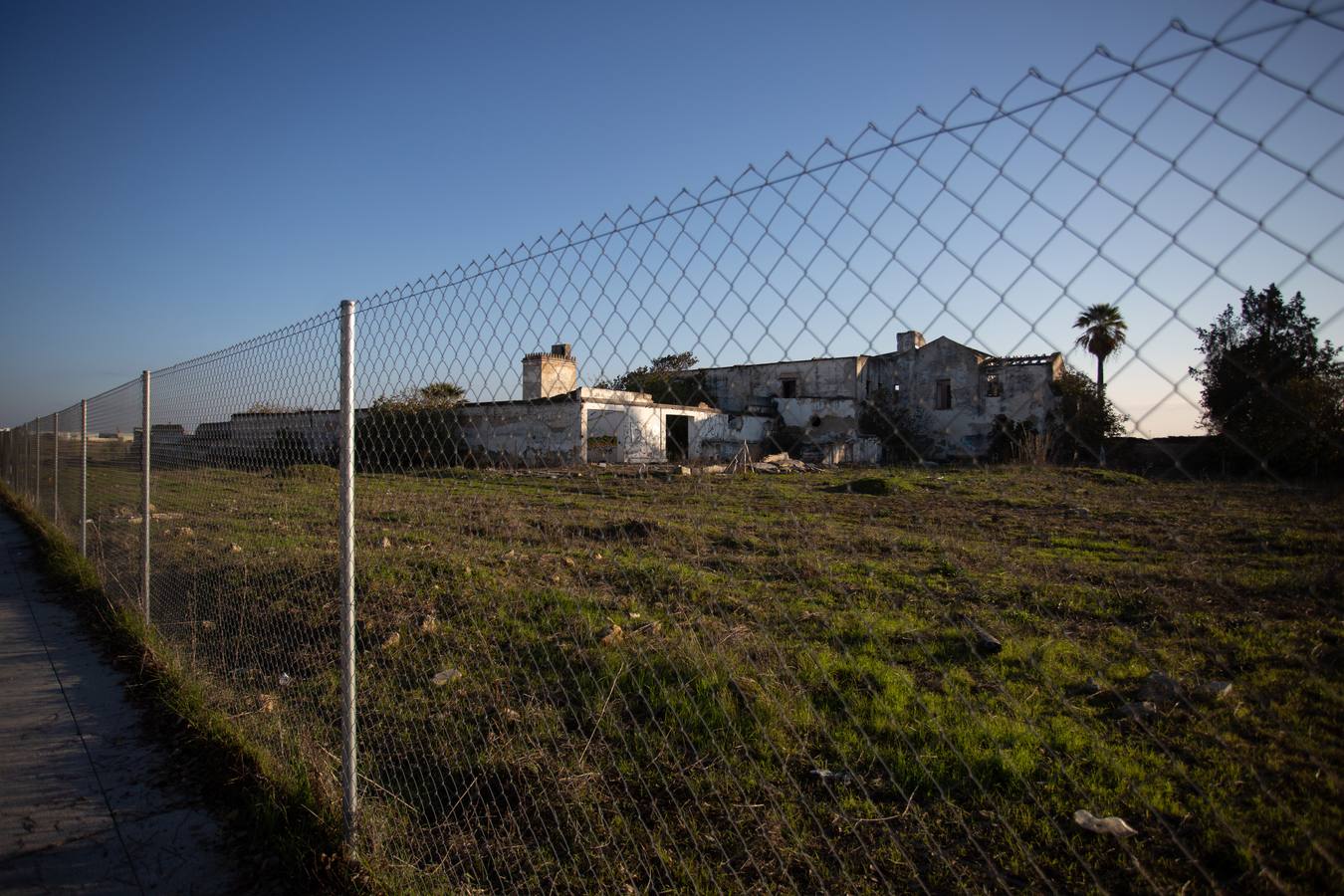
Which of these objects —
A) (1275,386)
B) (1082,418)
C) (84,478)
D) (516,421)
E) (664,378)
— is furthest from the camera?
(84,478)

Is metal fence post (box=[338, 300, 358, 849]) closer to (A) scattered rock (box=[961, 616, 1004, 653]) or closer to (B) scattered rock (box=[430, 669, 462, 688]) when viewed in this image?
(B) scattered rock (box=[430, 669, 462, 688])

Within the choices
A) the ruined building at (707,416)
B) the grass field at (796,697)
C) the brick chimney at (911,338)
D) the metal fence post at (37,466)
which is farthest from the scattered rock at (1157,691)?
the metal fence post at (37,466)

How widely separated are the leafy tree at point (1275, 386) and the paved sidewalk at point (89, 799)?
3.11 metres

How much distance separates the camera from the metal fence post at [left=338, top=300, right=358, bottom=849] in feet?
7.77

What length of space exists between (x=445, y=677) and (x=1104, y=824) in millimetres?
3111

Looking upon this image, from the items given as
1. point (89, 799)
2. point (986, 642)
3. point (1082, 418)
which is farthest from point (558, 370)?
point (986, 642)

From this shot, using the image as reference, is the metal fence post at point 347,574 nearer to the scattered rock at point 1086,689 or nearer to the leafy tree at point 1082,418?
the leafy tree at point 1082,418

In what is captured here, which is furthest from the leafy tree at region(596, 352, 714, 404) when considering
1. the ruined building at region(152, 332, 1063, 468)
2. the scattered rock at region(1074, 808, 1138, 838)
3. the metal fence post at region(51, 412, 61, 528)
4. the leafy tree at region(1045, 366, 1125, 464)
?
the metal fence post at region(51, 412, 61, 528)

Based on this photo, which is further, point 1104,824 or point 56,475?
Result: point 56,475

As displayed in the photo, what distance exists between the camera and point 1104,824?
2334mm

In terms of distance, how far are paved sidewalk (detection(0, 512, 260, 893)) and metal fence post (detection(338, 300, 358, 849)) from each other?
483 mm

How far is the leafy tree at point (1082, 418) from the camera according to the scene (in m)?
1.21

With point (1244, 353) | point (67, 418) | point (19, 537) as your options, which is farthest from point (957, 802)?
point (19, 537)

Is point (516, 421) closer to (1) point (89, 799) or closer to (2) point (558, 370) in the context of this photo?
(2) point (558, 370)
